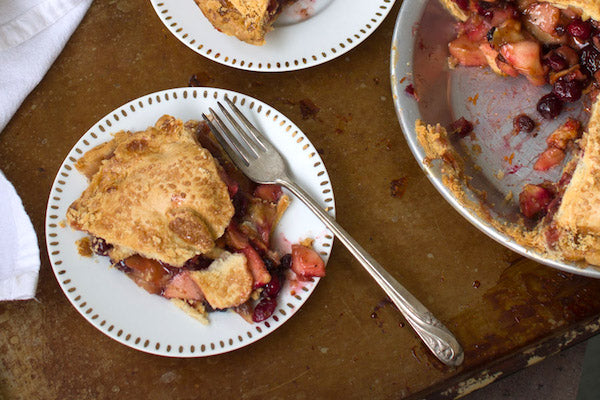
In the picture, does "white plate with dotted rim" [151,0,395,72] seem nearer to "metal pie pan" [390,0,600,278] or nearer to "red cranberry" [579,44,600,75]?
"metal pie pan" [390,0,600,278]

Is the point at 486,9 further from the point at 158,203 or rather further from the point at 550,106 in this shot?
the point at 158,203

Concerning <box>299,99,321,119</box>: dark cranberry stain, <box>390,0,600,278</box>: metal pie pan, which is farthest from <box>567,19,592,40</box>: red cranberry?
<box>299,99,321,119</box>: dark cranberry stain

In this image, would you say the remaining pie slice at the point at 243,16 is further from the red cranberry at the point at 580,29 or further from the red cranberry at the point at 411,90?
the red cranberry at the point at 580,29

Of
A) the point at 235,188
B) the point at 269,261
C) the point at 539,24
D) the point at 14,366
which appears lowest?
the point at 14,366

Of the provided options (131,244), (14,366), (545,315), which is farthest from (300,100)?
(14,366)

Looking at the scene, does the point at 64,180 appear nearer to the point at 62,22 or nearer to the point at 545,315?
the point at 62,22
